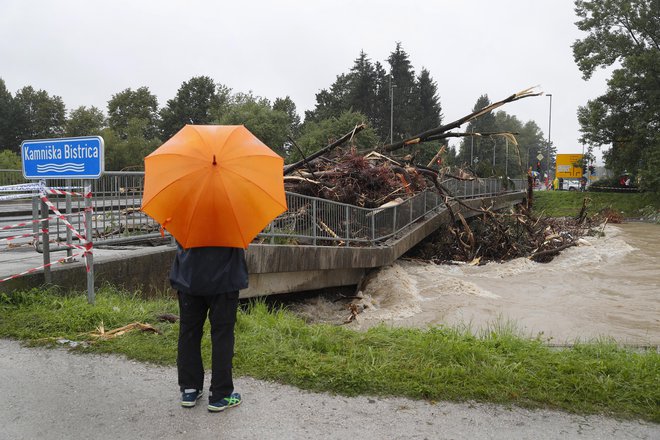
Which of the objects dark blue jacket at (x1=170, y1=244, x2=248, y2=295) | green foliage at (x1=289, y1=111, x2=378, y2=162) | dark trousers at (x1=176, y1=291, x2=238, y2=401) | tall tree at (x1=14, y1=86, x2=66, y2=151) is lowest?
dark trousers at (x1=176, y1=291, x2=238, y2=401)

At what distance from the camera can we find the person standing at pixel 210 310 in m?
3.43

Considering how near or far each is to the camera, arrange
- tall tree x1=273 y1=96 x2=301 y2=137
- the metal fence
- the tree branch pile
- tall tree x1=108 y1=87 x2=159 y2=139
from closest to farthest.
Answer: the metal fence, the tree branch pile, tall tree x1=108 y1=87 x2=159 y2=139, tall tree x1=273 y1=96 x2=301 y2=137

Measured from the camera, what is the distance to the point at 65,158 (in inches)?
235

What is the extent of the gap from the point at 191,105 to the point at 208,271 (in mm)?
79739

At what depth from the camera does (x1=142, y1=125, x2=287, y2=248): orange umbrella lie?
10.9ft

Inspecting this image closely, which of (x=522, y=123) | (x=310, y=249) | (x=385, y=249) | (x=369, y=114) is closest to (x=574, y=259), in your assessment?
(x=385, y=249)

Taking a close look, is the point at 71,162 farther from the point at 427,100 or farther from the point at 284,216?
the point at 427,100

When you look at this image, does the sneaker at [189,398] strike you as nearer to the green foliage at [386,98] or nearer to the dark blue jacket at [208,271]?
the dark blue jacket at [208,271]

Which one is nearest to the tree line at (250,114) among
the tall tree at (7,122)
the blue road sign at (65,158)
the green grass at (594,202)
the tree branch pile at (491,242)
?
the tall tree at (7,122)

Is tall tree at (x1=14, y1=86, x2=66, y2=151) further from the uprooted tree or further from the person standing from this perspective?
the person standing

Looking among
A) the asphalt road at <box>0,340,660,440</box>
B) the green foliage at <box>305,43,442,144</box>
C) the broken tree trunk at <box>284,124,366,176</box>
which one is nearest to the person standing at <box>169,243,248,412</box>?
the asphalt road at <box>0,340,660,440</box>

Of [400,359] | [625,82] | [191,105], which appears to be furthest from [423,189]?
[191,105]

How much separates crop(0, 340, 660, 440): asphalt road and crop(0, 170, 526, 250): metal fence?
3.62 m

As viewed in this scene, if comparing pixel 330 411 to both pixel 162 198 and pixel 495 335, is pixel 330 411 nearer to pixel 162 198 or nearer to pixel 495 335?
pixel 162 198
